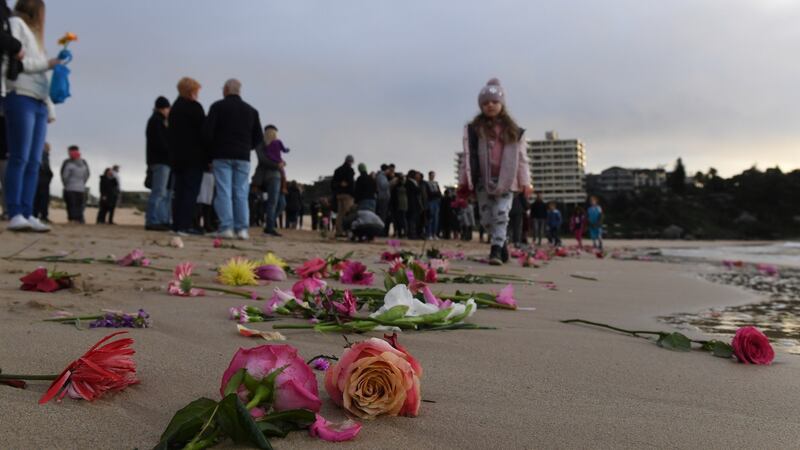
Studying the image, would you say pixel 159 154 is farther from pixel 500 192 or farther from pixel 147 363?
pixel 147 363

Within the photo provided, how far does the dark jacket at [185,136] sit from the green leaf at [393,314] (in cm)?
626

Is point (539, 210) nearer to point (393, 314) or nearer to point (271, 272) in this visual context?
point (271, 272)

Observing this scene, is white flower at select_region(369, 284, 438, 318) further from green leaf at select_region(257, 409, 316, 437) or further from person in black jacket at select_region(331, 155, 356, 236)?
person in black jacket at select_region(331, 155, 356, 236)

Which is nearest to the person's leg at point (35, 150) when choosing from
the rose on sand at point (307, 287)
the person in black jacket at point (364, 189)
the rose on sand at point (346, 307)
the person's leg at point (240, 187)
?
the person's leg at point (240, 187)

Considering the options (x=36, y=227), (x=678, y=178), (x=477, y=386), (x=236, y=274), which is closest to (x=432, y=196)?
(x=36, y=227)

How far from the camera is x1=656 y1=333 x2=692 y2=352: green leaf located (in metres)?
1.79

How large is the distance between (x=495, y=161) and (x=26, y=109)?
4272 millimetres

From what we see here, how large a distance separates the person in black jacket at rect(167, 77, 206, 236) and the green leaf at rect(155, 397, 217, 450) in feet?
22.5

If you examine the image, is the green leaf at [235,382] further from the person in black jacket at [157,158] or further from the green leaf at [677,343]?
the person in black jacket at [157,158]

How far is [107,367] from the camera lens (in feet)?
3.38

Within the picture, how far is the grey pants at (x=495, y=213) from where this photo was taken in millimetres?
5766

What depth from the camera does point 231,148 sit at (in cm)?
705

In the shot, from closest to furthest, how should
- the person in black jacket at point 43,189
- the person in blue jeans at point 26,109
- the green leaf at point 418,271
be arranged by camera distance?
the green leaf at point 418,271 → the person in blue jeans at point 26,109 → the person in black jacket at point 43,189

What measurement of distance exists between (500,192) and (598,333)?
12.2 feet
